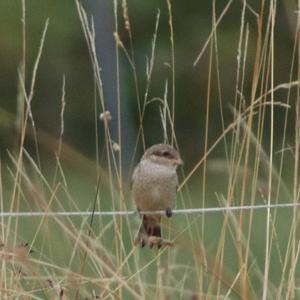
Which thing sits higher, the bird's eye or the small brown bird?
the bird's eye

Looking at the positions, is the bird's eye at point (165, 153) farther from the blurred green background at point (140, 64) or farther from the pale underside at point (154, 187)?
the blurred green background at point (140, 64)

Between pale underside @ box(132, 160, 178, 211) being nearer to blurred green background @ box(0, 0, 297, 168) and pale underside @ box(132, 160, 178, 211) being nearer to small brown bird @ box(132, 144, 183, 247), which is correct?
small brown bird @ box(132, 144, 183, 247)

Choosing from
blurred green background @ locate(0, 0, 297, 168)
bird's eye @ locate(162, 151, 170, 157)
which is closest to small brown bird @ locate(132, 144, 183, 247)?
bird's eye @ locate(162, 151, 170, 157)

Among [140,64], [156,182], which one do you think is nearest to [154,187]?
[156,182]

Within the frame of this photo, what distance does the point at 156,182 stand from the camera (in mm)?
5746

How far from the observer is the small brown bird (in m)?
5.66

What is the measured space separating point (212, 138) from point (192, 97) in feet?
4.16

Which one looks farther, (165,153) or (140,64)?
(140,64)

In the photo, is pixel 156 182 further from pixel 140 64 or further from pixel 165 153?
pixel 140 64

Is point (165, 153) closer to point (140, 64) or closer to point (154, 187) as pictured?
point (154, 187)

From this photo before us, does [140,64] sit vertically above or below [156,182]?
below

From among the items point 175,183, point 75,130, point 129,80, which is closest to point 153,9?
point 129,80

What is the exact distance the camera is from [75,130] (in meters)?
18.7

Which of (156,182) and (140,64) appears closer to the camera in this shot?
(156,182)
